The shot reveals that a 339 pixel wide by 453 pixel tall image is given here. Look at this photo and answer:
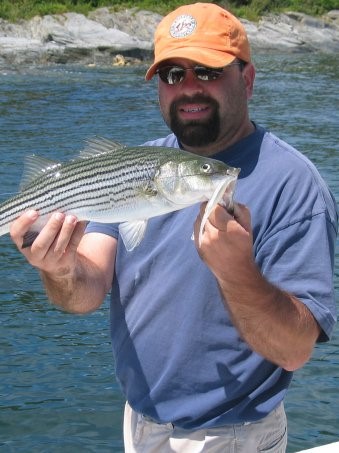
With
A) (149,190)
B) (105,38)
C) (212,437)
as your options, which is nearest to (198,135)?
(149,190)

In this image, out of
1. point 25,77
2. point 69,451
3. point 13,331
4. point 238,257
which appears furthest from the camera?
point 25,77

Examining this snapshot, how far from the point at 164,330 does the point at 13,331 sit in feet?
15.9

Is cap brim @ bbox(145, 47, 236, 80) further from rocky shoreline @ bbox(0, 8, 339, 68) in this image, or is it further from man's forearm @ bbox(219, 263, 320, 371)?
rocky shoreline @ bbox(0, 8, 339, 68)

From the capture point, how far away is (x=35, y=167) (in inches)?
140

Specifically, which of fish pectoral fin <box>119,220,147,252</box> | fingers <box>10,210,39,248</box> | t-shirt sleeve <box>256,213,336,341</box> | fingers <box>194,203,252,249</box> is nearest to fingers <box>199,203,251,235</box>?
fingers <box>194,203,252,249</box>

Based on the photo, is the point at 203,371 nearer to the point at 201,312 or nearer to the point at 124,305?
the point at 201,312

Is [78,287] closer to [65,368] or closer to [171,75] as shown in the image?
[171,75]

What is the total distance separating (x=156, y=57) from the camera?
3502mm

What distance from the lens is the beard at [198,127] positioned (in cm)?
333

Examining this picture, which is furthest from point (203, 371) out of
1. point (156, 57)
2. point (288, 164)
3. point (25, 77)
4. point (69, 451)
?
point (25, 77)

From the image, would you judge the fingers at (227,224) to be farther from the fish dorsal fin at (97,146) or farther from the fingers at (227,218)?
the fish dorsal fin at (97,146)

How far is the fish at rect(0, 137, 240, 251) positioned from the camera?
115 inches

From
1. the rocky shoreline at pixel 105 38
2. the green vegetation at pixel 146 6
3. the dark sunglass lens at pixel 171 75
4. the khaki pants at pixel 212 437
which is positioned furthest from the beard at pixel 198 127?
the green vegetation at pixel 146 6

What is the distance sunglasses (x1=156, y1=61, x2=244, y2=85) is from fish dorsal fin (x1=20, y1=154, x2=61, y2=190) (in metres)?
0.58
